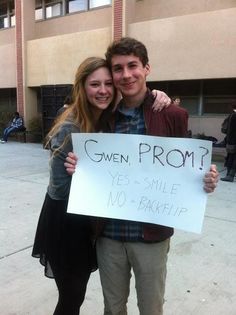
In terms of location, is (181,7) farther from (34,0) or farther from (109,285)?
(109,285)

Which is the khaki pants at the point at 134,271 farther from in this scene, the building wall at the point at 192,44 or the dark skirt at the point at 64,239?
the building wall at the point at 192,44

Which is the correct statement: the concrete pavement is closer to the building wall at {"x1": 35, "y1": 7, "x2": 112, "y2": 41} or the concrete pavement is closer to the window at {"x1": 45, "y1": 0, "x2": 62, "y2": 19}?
the building wall at {"x1": 35, "y1": 7, "x2": 112, "y2": 41}

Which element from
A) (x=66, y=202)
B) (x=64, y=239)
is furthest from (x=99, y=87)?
(x=64, y=239)

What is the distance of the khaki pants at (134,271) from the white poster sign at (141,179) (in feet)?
0.55

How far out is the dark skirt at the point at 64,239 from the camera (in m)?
2.14

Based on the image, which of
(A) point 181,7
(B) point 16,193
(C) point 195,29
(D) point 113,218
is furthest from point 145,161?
(A) point 181,7

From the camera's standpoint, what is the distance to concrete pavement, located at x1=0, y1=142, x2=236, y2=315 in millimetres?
3098

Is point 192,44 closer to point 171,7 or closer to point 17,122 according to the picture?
point 171,7

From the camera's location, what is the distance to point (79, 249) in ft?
7.21

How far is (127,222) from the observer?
204cm

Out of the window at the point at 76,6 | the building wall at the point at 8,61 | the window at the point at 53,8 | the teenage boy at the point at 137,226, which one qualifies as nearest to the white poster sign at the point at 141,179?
the teenage boy at the point at 137,226

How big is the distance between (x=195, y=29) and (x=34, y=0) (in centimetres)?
786

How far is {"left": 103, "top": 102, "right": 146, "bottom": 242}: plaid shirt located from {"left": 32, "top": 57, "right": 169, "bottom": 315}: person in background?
0.24ft

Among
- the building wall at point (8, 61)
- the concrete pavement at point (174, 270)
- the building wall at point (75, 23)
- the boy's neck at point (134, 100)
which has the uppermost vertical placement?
the building wall at point (75, 23)
